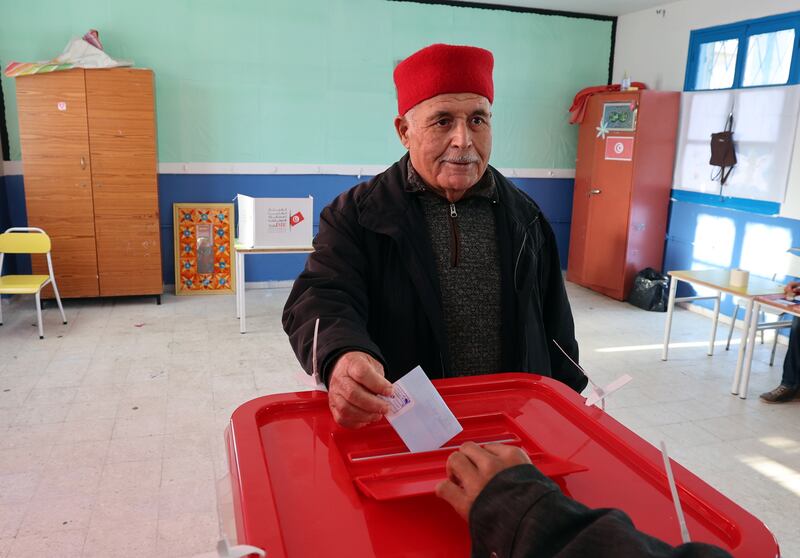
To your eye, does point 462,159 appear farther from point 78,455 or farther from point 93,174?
point 93,174

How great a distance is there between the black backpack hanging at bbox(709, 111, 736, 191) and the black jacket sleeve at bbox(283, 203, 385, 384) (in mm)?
4795

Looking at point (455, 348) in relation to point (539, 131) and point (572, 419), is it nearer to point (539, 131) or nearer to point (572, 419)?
point (572, 419)

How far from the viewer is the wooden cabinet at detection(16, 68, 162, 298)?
4.90 meters

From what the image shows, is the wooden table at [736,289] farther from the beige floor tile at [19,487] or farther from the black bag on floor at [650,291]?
the beige floor tile at [19,487]

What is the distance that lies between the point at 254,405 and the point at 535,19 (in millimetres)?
6326

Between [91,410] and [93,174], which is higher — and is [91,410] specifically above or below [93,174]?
below

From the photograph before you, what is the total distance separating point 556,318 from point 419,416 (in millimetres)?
789

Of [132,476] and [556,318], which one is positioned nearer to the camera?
[556,318]

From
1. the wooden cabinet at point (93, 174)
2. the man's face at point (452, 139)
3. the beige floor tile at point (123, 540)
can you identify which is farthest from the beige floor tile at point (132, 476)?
the wooden cabinet at point (93, 174)

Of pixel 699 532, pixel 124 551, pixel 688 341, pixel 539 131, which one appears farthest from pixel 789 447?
pixel 539 131

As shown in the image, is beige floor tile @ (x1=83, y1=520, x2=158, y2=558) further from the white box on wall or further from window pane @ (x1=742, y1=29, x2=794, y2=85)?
window pane @ (x1=742, y1=29, x2=794, y2=85)

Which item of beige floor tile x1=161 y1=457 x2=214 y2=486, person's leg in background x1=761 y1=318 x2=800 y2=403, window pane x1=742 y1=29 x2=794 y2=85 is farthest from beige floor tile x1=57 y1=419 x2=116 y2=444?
window pane x1=742 y1=29 x2=794 y2=85

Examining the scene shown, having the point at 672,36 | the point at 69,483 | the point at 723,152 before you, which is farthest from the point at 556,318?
the point at 672,36

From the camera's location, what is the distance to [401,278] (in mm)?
1441
